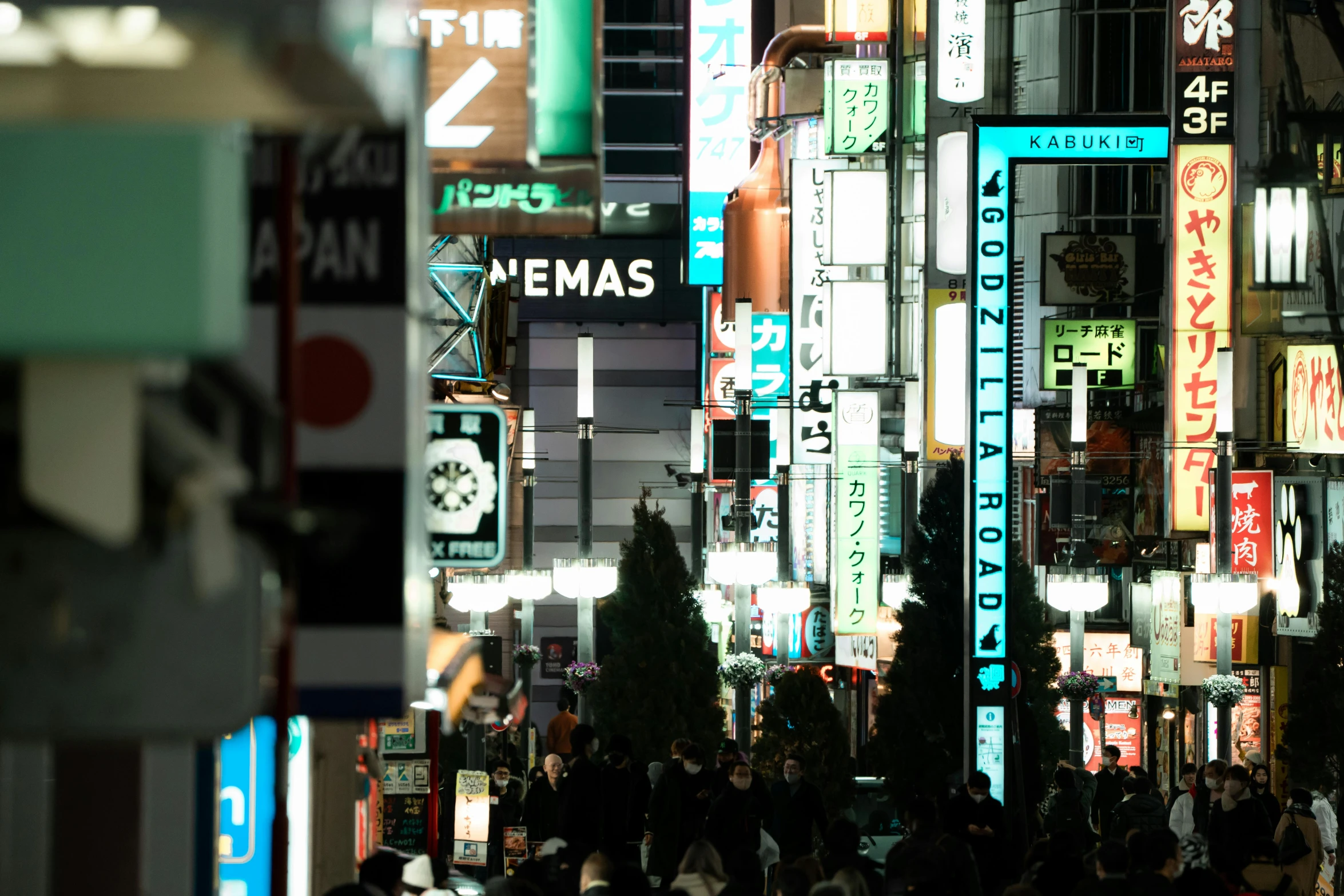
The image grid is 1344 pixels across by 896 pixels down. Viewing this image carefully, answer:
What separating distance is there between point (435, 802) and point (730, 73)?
2486cm

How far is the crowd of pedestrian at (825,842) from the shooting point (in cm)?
882

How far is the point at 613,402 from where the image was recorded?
179 feet

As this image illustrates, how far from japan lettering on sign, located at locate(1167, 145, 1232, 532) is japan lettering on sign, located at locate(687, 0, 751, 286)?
1457 cm

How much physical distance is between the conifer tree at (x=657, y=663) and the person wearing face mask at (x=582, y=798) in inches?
313

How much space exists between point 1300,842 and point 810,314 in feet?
65.4

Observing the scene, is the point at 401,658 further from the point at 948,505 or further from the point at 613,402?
the point at 613,402

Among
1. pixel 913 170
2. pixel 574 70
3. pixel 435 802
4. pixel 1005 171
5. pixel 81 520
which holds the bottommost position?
pixel 435 802

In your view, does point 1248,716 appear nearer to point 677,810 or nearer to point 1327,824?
point 1327,824

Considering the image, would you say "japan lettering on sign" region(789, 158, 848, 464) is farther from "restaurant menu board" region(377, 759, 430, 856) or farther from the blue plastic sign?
the blue plastic sign

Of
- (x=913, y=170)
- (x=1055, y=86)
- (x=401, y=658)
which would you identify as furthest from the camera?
(x=1055, y=86)

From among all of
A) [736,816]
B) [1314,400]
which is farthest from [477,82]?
[1314,400]

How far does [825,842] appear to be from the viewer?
10594mm

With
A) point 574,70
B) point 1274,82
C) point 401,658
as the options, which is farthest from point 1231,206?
point 401,658

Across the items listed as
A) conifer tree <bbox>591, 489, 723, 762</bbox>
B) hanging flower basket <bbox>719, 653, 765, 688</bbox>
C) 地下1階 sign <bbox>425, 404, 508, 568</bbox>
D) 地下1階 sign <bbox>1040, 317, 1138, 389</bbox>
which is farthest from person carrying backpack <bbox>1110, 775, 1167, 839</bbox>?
地下1階 sign <bbox>1040, 317, 1138, 389</bbox>
